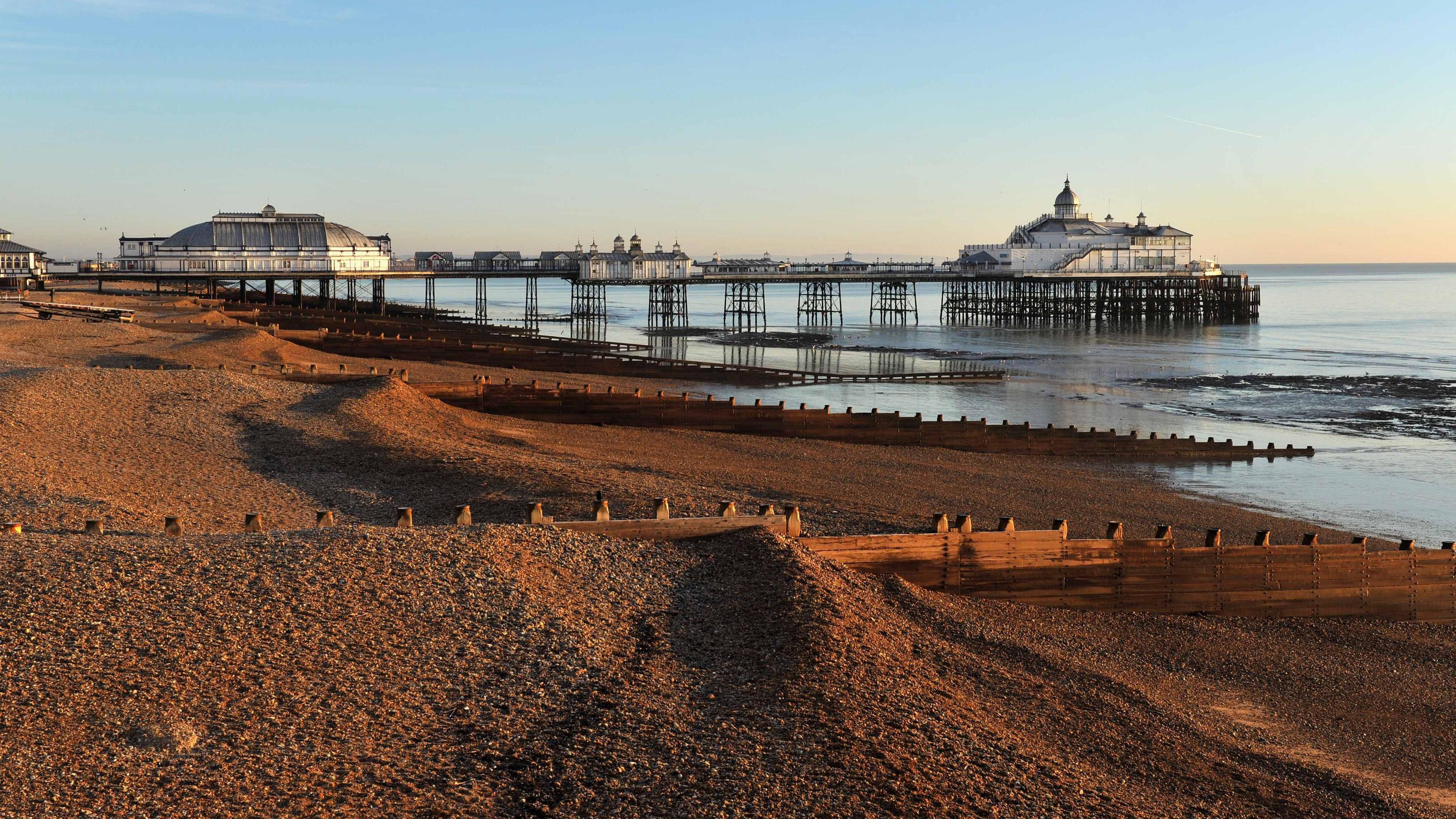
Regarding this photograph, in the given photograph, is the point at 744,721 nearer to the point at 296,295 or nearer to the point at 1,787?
the point at 1,787

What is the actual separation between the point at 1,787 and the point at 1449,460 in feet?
96.1

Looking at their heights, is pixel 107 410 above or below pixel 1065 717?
above

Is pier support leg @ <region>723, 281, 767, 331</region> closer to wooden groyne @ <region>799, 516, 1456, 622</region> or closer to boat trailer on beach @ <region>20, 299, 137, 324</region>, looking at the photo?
boat trailer on beach @ <region>20, 299, 137, 324</region>

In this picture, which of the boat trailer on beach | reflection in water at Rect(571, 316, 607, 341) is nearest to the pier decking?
reflection in water at Rect(571, 316, 607, 341)

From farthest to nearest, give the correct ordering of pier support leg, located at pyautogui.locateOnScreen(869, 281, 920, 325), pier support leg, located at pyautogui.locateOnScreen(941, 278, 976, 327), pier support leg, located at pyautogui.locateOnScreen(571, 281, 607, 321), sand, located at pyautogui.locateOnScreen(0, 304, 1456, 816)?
pier support leg, located at pyautogui.locateOnScreen(941, 278, 976, 327) → pier support leg, located at pyautogui.locateOnScreen(869, 281, 920, 325) → pier support leg, located at pyautogui.locateOnScreen(571, 281, 607, 321) → sand, located at pyautogui.locateOnScreen(0, 304, 1456, 816)

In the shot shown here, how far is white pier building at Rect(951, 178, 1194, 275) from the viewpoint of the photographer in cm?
10194

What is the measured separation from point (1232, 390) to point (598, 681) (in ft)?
137

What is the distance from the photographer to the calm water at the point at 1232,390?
23547 mm

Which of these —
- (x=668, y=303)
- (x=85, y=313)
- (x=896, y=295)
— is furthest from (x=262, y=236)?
(x=896, y=295)

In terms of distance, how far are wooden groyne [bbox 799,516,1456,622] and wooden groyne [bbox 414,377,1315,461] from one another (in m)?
11.3

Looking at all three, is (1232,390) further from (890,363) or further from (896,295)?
(896,295)

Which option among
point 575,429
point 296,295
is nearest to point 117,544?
point 575,429

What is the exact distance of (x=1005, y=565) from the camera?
41.2 feet

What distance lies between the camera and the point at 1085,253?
102438mm
